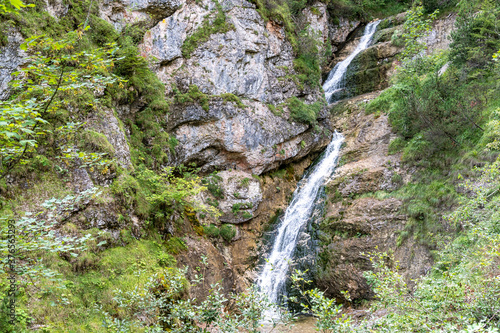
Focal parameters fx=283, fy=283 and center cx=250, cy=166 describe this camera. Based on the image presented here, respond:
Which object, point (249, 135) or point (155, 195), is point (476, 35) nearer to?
point (249, 135)

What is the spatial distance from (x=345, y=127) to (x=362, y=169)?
5.10 m

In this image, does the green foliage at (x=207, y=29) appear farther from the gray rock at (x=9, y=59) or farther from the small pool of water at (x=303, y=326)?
the small pool of water at (x=303, y=326)

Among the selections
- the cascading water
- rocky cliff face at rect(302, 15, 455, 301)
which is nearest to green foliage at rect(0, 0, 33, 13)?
the cascading water

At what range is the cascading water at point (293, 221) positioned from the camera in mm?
12500

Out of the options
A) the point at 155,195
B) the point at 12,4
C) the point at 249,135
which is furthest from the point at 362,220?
the point at 12,4

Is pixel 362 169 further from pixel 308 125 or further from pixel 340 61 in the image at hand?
pixel 340 61

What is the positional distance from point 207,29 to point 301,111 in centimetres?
697

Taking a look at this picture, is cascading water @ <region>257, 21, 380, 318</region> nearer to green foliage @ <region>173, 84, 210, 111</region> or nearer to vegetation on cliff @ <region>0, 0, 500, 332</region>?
vegetation on cliff @ <region>0, 0, 500, 332</region>

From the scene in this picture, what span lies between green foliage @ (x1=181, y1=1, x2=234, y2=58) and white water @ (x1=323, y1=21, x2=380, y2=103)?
9.13m

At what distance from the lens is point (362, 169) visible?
44.6 feet

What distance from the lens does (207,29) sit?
1542 cm

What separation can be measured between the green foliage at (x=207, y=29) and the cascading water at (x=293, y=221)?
9300 mm

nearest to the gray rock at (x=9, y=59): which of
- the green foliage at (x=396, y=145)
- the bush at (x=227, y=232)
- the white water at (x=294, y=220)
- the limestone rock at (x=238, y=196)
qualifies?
the limestone rock at (x=238, y=196)

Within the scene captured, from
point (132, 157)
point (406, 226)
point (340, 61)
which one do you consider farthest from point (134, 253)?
point (340, 61)
